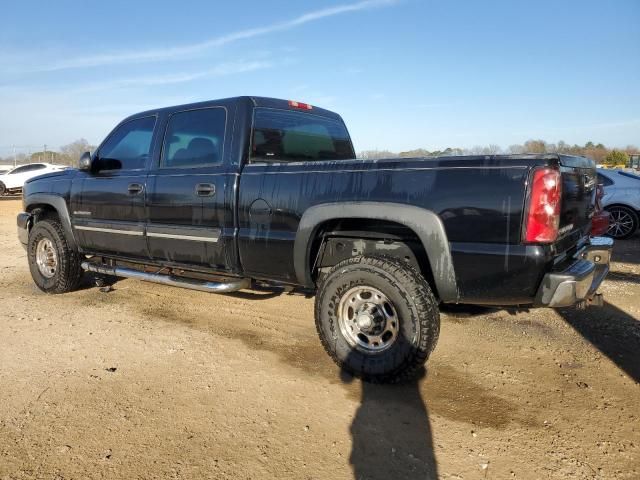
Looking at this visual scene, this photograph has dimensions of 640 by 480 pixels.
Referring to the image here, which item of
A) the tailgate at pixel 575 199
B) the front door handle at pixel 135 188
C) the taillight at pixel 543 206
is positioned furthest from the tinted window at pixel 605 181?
the front door handle at pixel 135 188

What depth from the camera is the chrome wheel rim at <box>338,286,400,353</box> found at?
3.30 m

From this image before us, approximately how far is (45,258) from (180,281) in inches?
96.3

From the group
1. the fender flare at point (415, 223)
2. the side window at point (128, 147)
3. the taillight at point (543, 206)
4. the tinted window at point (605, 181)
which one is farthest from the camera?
the tinted window at point (605, 181)

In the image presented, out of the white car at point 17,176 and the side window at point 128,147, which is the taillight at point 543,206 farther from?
the white car at point 17,176

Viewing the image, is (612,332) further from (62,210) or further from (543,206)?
(62,210)

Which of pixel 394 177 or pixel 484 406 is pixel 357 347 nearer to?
pixel 484 406

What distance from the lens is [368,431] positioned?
275 centimetres

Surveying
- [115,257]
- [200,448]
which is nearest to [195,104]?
[115,257]

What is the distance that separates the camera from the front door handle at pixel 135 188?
14.8ft

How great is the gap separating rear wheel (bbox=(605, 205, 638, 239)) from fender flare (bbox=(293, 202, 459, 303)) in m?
7.98

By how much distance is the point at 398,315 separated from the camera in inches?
125

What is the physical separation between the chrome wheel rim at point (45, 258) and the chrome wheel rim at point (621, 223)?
950 centimetres

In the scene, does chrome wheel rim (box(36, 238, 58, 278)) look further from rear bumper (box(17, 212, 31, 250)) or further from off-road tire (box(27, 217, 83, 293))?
rear bumper (box(17, 212, 31, 250))

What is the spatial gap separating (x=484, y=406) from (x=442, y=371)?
54cm
